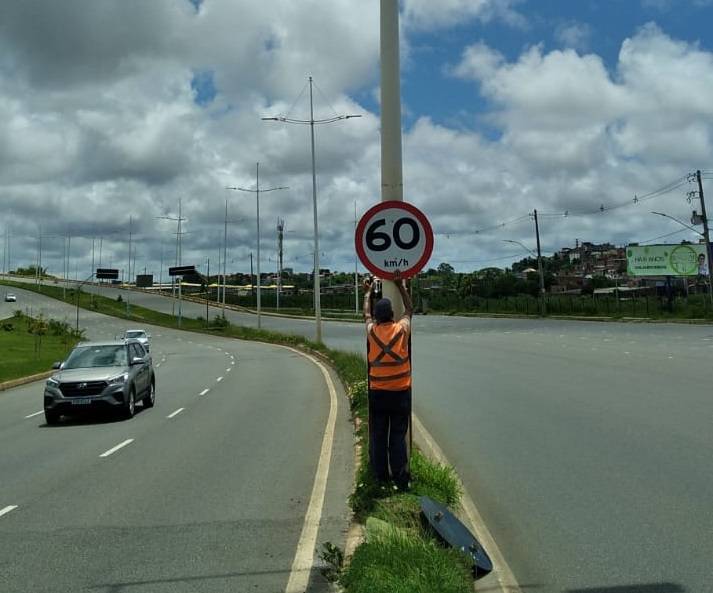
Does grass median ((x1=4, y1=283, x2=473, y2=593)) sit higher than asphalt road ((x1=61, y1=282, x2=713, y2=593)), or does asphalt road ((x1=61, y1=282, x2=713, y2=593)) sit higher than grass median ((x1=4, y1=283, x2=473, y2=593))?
grass median ((x1=4, y1=283, x2=473, y2=593))

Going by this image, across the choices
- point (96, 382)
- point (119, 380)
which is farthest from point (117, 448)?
point (119, 380)

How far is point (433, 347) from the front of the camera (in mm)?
35750

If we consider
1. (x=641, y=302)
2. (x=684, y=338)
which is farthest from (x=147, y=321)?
(x=684, y=338)

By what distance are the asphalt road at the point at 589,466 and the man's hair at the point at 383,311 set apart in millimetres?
2053

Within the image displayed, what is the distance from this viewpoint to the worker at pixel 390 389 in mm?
7055

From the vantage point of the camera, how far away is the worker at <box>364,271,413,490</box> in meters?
7.05

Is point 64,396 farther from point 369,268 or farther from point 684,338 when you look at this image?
point 684,338

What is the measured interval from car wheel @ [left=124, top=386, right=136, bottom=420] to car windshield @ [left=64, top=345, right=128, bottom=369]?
700 mm

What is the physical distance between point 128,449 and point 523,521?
7.23m

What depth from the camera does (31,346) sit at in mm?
51188

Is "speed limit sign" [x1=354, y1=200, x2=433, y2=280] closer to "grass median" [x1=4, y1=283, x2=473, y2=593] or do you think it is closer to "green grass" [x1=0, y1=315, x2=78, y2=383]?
"grass median" [x1=4, y1=283, x2=473, y2=593]

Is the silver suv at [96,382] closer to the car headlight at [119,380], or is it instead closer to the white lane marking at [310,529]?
the car headlight at [119,380]

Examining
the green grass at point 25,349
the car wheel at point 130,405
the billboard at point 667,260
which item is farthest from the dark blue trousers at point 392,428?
the billboard at point 667,260

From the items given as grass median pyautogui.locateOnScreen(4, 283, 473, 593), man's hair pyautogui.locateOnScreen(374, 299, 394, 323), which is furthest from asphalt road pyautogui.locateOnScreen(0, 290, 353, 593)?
man's hair pyautogui.locateOnScreen(374, 299, 394, 323)
